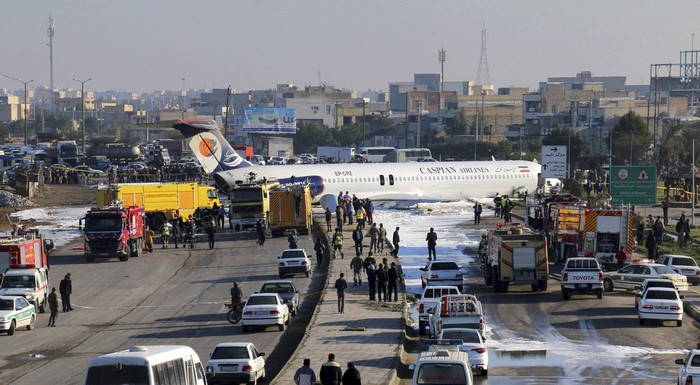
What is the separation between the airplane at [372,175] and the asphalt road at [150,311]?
12.9m

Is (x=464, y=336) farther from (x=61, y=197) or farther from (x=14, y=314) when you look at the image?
(x=61, y=197)

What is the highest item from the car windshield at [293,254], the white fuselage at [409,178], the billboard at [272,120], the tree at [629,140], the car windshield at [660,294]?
the billboard at [272,120]

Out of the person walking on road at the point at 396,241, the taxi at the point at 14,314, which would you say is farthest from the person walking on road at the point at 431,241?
the taxi at the point at 14,314

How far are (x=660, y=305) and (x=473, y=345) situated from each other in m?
8.69

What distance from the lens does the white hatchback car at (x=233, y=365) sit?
76.4ft

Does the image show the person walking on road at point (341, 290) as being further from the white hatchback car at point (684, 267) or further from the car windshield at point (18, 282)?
the white hatchback car at point (684, 267)

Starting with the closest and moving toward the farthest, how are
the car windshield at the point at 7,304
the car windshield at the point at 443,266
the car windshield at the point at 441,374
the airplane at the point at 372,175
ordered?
the car windshield at the point at 441,374 < the car windshield at the point at 7,304 < the car windshield at the point at 443,266 < the airplane at the point at 372,175

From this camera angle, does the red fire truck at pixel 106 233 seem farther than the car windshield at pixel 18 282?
Yes

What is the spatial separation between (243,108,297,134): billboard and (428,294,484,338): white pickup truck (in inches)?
5522

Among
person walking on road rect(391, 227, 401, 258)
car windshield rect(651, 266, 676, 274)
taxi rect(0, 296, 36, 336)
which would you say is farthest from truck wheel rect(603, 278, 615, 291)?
taxi rect(0, 296, 36, 336)

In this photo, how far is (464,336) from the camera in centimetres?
2480

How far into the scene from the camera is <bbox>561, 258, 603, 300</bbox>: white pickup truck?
35.9m

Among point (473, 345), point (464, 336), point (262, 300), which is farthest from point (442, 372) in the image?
point (262, 300)

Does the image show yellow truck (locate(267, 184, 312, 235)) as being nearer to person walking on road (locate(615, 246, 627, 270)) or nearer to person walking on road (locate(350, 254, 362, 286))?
person walking on road (locate(350, 254, 362, 286))
